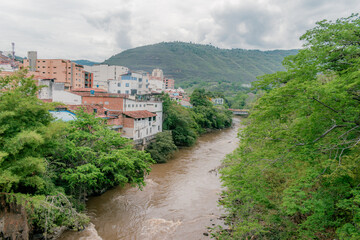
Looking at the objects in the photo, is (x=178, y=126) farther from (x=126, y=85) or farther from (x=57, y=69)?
(x=57, y=69)

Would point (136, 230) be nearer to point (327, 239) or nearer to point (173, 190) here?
point (173, 190)

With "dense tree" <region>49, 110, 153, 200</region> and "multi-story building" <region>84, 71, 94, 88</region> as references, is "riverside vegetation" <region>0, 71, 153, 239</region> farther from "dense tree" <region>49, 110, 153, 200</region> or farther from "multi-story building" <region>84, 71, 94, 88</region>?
"multi-story building" <region>84, 71, 94, 88</region>

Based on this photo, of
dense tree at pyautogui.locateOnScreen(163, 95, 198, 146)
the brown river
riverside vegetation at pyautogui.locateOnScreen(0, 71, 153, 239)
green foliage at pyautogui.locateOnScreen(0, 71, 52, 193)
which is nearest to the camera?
green foliage at pyautogui.locateOnScreen(0, 71, 52, 193)

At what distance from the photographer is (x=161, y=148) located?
2583cm

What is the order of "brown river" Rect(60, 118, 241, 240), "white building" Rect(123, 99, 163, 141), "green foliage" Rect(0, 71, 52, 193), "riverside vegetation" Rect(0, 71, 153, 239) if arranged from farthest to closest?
"white building" Rect(123, 99, 163, 141)
"brown river" Rect(60, 118, 241, 240)
"riverside vegetation" Rect(0, 71, 153, 239)
"green foliage" Rect(0, 71, 52, 193)

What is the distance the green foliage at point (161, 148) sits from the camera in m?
25.0

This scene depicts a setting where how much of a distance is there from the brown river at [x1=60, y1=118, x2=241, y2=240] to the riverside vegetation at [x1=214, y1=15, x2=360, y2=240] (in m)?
4.50

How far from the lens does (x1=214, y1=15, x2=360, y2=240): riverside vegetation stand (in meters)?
6.21

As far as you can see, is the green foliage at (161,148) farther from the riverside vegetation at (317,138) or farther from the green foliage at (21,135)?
the riverside vegetation at (317,138)

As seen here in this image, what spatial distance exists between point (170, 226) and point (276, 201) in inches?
249

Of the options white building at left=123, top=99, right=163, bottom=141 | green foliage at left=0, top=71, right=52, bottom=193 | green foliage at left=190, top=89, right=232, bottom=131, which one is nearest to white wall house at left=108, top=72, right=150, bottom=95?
green foliage at left=190, top=89, right=232, bottom=131

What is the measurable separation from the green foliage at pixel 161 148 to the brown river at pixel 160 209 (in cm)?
200

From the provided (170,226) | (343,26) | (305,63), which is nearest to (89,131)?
(170,226)

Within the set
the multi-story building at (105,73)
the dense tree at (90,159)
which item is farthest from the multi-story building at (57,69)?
the dense tree at (90,159)
